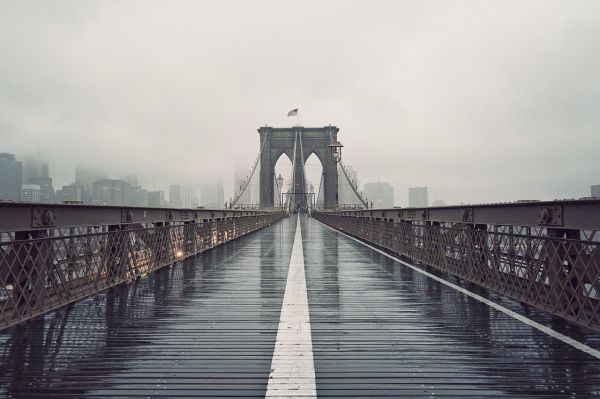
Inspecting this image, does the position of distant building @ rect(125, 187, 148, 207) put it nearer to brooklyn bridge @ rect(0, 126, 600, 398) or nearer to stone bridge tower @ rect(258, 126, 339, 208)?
stone bridge tower @ rect(258, 126, 339, 208)

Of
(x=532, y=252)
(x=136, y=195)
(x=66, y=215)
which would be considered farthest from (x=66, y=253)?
(x=136, y=195)

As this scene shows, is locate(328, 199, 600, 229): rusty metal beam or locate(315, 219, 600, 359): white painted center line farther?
locate(328, 199, 600, 229): rusty metal beam

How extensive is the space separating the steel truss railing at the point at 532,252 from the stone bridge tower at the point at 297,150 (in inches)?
3933

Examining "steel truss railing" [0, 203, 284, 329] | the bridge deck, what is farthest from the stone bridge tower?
the bridge deck

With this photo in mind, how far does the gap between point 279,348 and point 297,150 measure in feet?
358

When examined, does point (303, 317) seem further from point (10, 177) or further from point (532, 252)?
point (10, 177)

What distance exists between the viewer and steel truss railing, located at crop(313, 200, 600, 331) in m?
5.41

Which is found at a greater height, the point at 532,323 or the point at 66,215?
the point at 66,215

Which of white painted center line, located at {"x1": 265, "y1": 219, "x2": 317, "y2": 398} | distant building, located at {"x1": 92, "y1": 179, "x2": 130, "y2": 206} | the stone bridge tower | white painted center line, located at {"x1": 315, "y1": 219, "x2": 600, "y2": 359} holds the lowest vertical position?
white painted center line, located at {"x1": 315, "y1": 219, "x2": 600, "y2": 359}

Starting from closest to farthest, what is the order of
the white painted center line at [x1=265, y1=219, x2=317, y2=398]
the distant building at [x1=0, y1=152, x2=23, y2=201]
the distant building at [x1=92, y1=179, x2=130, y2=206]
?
the white painted center line at [x1=265, y1=219, x2=317, y2=398] < the distant building at [x1=0, y1=152, x2=23, y2=201] < the distant building at [x1=92, y1=179, x2=130, y2=206]

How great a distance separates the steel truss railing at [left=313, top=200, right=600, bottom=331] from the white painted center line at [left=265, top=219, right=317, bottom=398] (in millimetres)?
3784

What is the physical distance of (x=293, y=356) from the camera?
4.47m

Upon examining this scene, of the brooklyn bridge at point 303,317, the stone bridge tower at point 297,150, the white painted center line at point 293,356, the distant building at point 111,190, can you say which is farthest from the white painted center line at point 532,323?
the stone bridge tower at point 297,150

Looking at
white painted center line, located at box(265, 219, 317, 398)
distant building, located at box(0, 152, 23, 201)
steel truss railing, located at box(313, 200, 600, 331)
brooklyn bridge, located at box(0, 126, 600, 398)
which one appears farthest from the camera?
distant building, located at box(0, 152, 23, 201)
